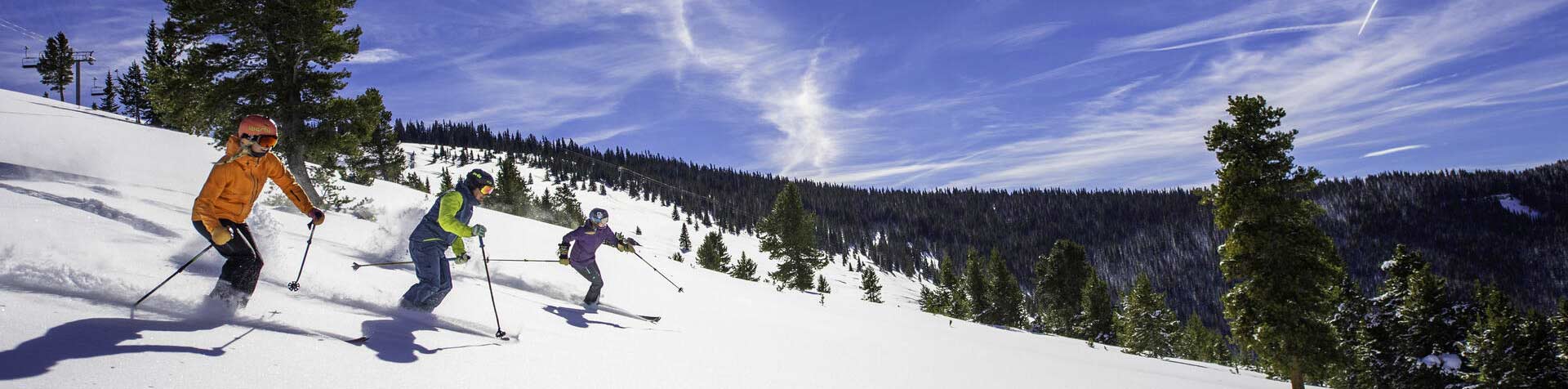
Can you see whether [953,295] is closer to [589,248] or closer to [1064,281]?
[1064,281]

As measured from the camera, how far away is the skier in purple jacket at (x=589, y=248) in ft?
31.7

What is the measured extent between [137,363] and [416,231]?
Result: 3.53m

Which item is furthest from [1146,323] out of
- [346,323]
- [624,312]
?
[346,323]

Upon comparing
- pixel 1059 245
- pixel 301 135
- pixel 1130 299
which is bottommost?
pixel 1130 299

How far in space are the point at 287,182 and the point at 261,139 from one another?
711 mm

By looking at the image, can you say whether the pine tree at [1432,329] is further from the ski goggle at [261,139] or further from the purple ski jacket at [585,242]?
the ski goggle at [261,139]

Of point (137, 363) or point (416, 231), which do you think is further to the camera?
point (416, 231)

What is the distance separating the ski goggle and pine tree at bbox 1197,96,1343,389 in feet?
72.4

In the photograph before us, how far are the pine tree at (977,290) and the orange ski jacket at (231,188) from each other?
49987mm

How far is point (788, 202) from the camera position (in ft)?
145

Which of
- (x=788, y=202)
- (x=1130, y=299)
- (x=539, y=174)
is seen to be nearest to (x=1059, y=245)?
(x=1130, y=299)

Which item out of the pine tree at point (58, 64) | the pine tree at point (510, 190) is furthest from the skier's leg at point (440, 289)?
the pine tree at point (58, 64)

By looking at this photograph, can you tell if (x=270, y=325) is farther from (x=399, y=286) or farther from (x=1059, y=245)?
(x=1059, y=245)

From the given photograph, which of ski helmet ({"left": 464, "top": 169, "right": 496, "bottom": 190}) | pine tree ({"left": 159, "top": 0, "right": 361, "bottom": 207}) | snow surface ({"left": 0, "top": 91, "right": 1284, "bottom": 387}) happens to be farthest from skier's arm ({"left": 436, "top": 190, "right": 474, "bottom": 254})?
pine tree ({"left": 159, "top": 0, "right": 361, "bottom": 207})
